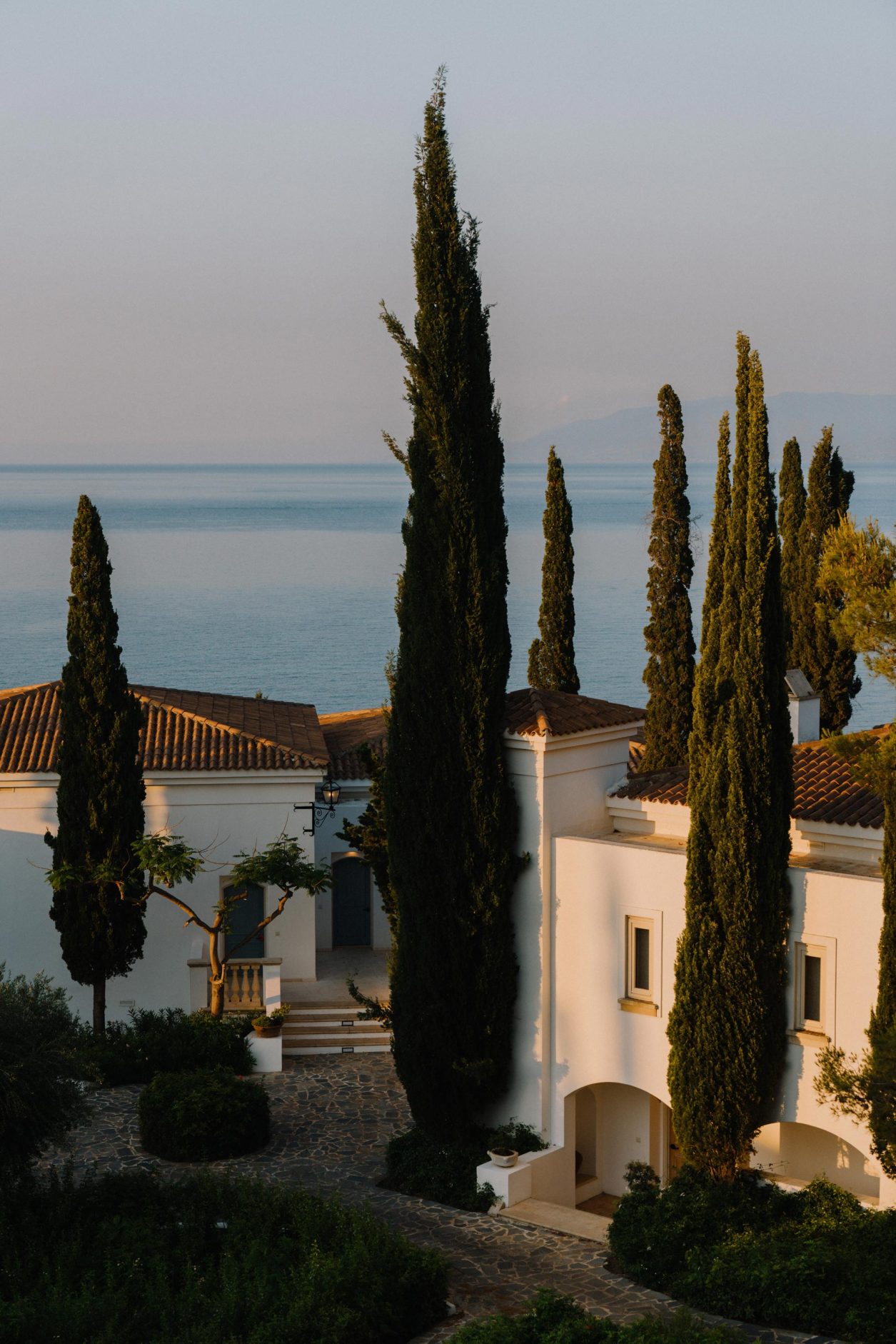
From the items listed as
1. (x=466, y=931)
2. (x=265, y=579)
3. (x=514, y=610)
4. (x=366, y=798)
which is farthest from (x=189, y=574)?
(x=466, y=931)

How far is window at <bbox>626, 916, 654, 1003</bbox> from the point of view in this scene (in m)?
17.5

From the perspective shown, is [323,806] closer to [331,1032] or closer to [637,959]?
→ [331,1032]

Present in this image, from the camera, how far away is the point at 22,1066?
1473cm

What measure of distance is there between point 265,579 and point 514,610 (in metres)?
26.2

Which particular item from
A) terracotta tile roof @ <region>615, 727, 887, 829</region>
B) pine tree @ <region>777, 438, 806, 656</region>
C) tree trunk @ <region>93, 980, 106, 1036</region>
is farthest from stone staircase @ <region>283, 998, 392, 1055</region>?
pine tree @ <region>777, 438, 806, 656</region>

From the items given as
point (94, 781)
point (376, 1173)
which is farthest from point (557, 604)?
point (376, 1173)

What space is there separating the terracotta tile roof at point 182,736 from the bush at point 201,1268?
9.08 metres

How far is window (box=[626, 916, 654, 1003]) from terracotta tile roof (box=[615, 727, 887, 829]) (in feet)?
5.66

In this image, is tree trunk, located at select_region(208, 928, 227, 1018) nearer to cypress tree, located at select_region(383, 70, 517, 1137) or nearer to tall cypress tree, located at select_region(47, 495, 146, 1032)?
tall cypress tree, located at select_region(47, 495, 146, 1032)

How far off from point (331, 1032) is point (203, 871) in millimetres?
3236

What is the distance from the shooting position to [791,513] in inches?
1277

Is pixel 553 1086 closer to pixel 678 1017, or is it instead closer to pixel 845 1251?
pixel 678 1017

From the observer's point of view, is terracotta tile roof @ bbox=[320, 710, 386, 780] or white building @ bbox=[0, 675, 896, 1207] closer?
white building @ bbox=[0, 675, 896, 1207]

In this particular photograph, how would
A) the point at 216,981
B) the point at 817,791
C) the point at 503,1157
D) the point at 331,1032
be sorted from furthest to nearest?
1. the point at 331,1032
2. the point at 216,981
3. the point at 817,791
4. the point at 503,1157
